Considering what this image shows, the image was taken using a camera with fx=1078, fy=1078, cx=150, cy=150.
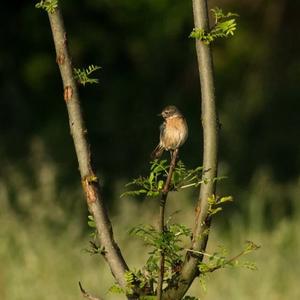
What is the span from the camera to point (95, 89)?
55.4ft

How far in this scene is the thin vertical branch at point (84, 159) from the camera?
243cm

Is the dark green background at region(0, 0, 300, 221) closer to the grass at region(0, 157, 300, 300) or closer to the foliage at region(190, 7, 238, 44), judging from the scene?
the grass at region(0, 157, 300, 300)

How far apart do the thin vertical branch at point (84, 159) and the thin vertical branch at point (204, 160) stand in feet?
0.46

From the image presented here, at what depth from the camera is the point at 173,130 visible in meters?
2.45

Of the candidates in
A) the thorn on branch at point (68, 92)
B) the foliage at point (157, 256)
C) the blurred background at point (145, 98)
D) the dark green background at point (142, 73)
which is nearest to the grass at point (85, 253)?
the blurred background at point (145, 98)

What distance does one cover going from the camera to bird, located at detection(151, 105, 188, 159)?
2430mm

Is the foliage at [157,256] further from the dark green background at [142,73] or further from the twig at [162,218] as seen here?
the dark green background at [142,73]

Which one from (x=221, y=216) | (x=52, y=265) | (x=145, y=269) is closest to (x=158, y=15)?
(x=221, y=216)

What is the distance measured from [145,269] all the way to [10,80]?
13801 mm

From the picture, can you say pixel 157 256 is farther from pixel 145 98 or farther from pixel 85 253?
pixel 145 98

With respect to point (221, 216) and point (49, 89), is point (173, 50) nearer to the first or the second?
point (49, 89)

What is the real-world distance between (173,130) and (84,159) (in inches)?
8.4

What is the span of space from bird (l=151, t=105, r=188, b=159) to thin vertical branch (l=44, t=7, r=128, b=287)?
0.18 metres

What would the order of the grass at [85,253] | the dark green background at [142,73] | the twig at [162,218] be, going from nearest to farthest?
the twig at [162,218]
the grass at [85,253]
the dark green background at [142,73]
